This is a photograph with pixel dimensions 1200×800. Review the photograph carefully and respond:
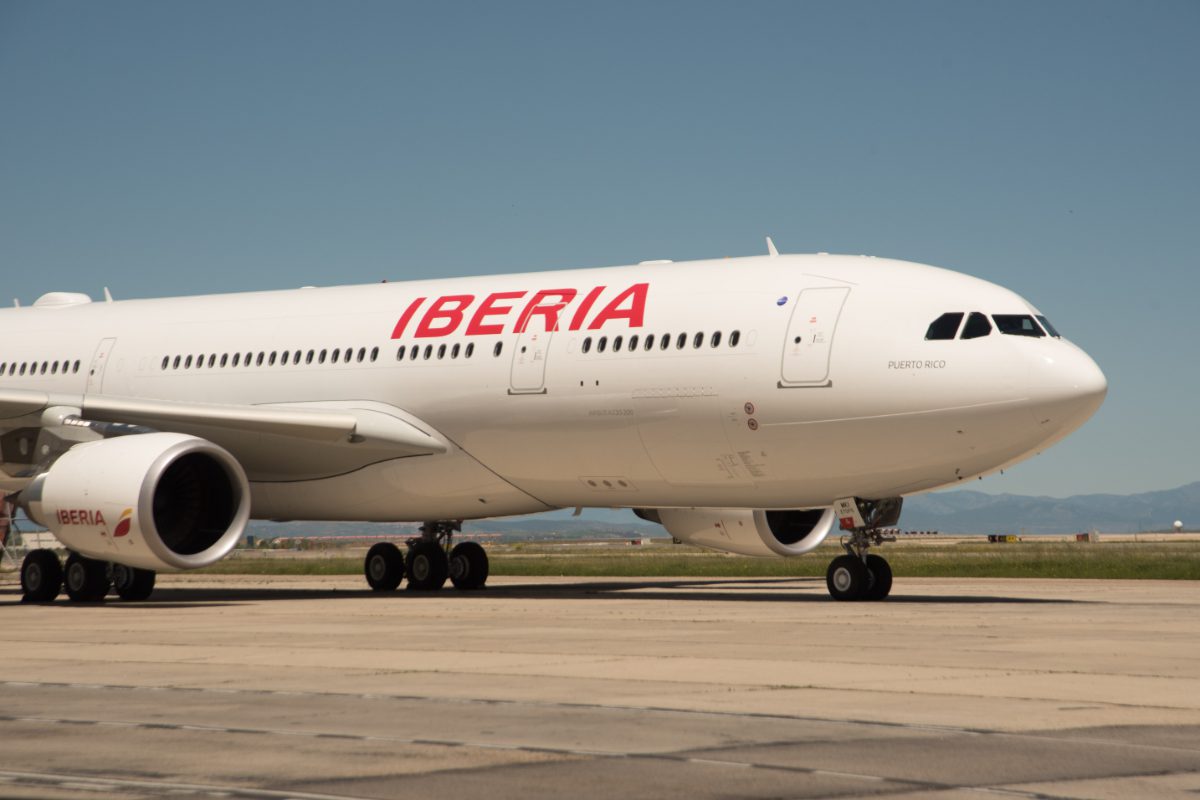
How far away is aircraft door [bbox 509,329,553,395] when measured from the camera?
21.4 m

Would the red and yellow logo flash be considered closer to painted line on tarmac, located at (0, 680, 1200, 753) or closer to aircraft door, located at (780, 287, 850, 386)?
aircraft door, located at (780, 287, 850, 386)

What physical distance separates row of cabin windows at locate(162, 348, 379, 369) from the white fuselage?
4 centimetres

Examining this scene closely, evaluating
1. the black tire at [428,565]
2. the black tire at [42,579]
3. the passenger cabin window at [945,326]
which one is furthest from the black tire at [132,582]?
the passenger cabin window at [945,326]

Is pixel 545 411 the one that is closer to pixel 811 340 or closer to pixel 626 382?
pixel 626 382

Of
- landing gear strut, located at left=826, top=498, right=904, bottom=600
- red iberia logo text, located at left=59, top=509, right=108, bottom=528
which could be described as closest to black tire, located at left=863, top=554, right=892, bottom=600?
landing gear strut, located at left=826, top=498, right=904, bottom=600

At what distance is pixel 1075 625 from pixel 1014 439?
3.35 meters

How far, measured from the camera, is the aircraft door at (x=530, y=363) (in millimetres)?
21438

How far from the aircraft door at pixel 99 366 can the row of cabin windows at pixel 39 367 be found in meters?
0.38

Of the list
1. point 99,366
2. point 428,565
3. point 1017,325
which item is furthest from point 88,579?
point 1017,325

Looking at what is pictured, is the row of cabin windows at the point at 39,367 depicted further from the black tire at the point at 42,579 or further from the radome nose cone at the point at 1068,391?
the radome nose cone at the point at 1068,391

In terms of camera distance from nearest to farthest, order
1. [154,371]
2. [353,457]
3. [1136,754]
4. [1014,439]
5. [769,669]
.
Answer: [1136,754] → [769,669] → [1014,439] → [353,457] → [154,371]

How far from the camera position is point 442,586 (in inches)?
1034

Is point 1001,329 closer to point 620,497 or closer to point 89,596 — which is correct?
point 620,497

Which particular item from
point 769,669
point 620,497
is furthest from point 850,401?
point 769,669
